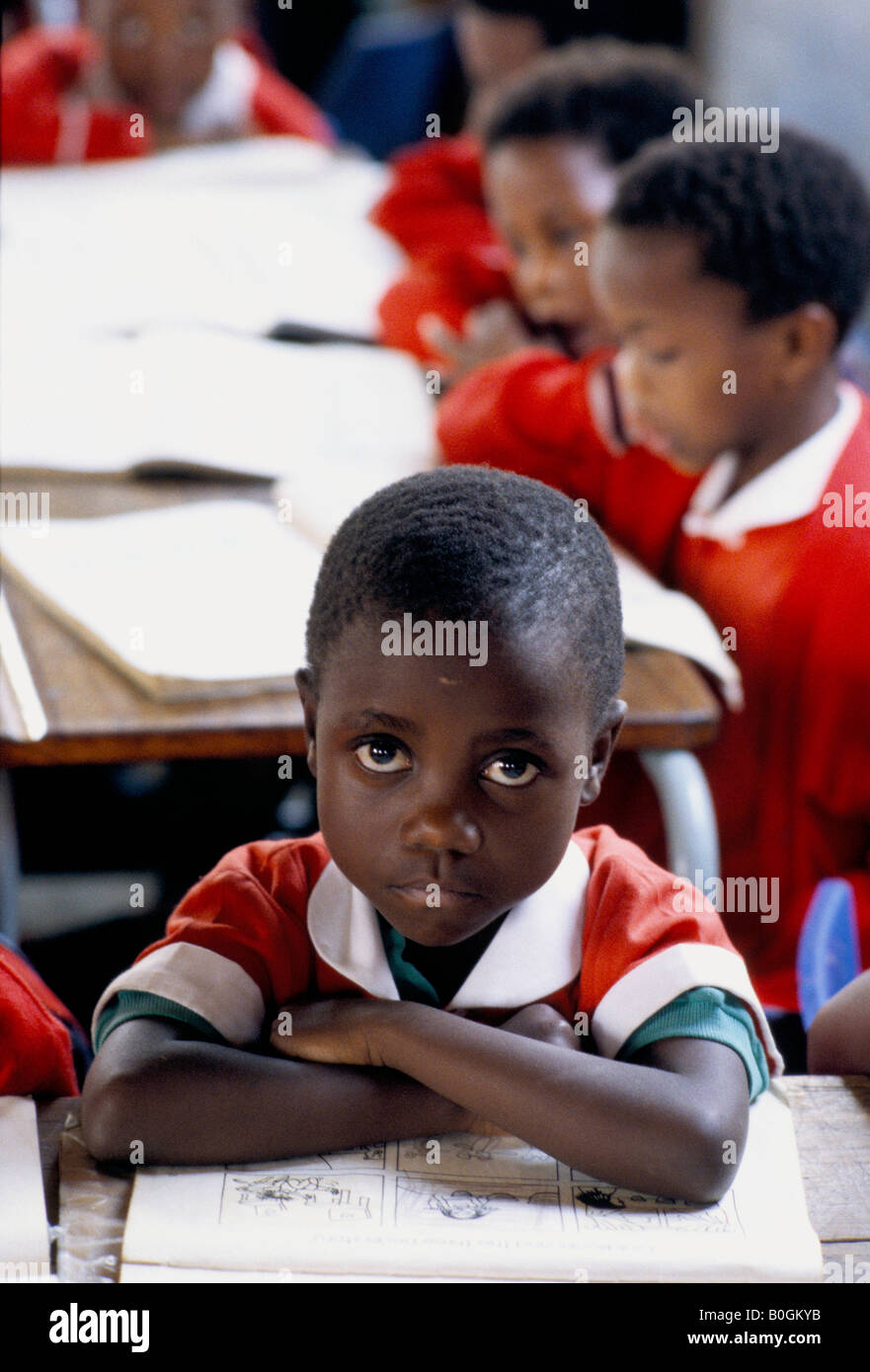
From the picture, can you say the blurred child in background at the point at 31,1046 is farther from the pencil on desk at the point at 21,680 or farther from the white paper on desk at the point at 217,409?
the white paper on desk at the point at 217,409

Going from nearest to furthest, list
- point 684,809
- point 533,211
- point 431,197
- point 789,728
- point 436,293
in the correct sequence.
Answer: point 684,809 → point 789,728 → point 533,211 → point 436,293 → point 431,197

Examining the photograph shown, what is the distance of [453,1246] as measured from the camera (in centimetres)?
68

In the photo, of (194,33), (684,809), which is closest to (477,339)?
(684,809)

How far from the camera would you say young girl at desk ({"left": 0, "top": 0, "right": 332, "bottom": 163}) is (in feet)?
8.96

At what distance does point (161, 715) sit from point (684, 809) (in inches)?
15.6

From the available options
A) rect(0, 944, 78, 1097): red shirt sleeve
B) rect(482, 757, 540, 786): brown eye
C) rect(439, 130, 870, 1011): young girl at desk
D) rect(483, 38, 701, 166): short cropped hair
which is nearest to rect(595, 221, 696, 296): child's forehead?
rect(439, 130, 870, 1011): young girl at desk

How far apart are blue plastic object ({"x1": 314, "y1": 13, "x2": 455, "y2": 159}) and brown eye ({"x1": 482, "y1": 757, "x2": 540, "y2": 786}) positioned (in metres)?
3.05

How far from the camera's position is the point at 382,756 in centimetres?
75

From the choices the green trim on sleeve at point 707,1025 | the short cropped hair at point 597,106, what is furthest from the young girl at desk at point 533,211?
the green trim on sleeve at point 707,1025

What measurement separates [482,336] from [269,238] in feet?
2.07

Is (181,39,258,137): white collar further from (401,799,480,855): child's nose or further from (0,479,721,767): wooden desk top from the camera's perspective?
(401,799,480,855): child's nose

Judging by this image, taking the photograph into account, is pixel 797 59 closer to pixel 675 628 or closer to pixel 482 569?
pixel 675 628

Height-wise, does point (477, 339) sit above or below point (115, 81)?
below
